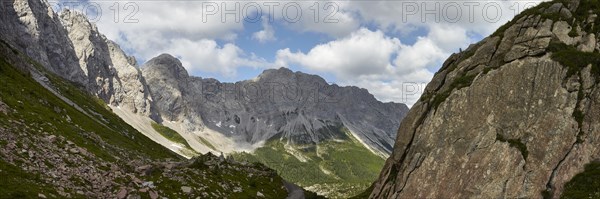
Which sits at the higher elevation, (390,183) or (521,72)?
(521,72)

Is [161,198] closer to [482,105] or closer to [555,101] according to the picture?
[482,105]

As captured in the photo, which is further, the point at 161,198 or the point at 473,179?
the point at 473,179

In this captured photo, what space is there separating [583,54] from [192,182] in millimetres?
54084

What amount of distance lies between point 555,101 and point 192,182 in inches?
1866

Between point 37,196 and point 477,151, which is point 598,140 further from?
point 37,196

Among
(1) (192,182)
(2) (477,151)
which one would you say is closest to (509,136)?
(2) (477,151)

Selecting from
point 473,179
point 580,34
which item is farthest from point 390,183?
point 580,34

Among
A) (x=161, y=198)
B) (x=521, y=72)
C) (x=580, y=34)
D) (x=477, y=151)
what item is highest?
(x=580, y=34)

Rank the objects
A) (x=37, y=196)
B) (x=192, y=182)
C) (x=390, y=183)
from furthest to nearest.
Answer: (x=390, y=183) < (x=192, y=182) < (x=37, y=196)

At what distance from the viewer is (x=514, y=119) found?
55.3 m

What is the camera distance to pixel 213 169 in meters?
67.2

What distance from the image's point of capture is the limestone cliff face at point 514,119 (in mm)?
50500

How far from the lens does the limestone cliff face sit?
5050cm

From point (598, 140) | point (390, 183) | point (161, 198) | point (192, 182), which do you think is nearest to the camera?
point (161, 198)
